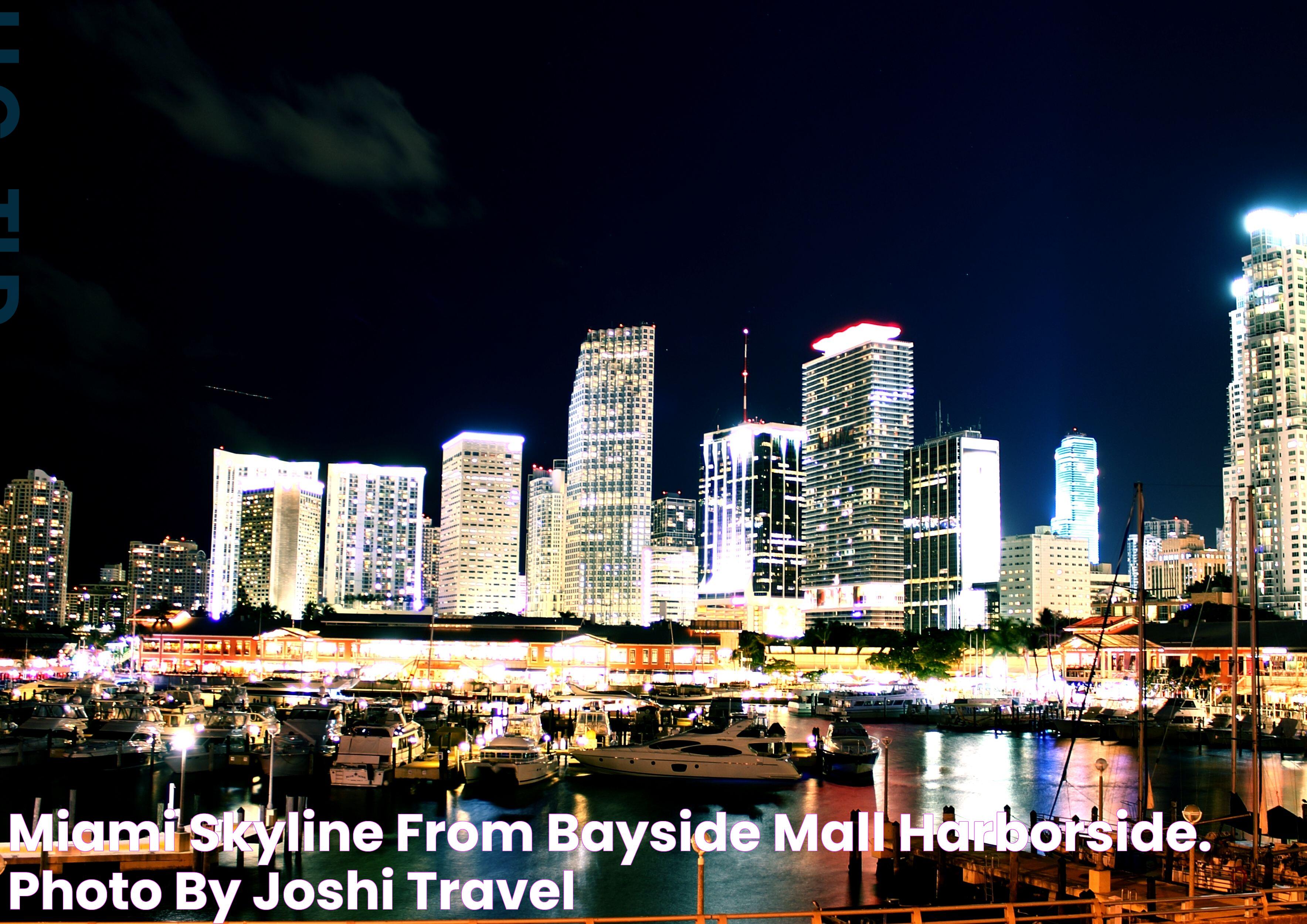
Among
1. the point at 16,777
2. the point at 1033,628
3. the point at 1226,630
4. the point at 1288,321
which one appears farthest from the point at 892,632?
the point at 16,777

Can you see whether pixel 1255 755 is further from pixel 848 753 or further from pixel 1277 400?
pixel 1277 400

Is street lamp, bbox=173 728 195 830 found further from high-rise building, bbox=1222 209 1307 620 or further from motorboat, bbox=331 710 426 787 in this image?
high-rise building, bbox=1222 209 1307 620

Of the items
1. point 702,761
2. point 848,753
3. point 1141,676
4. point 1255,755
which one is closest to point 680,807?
point 702,761

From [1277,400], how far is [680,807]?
6178 inches

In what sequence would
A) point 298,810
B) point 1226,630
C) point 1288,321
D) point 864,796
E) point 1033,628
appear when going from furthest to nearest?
point 1288,321
point 1033,628
point 1226,630
point 864,796
point 298,810

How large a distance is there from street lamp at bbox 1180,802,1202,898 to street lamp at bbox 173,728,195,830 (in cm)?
2573

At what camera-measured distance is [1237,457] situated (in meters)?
184

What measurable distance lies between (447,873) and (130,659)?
126 m

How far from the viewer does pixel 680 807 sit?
47.5m

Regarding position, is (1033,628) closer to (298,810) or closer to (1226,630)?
(1226,630)

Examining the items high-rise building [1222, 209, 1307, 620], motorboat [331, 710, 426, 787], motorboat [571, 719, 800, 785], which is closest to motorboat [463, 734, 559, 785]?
motorboat [571, 719, 800, 785]

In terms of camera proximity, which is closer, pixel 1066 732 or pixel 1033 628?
pixel 1066 732

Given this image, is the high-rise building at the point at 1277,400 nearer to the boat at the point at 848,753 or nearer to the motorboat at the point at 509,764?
the boat at the point at 848,753

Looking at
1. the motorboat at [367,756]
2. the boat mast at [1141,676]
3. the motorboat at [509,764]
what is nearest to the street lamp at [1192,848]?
the boat mast at [1141,676]
